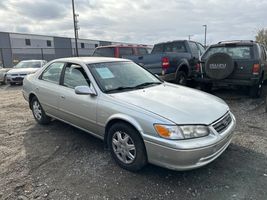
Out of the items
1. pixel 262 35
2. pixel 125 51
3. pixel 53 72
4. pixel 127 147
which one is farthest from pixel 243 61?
pixel 262 35

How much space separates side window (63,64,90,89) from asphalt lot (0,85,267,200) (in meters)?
1.07

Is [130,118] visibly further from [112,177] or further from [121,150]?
[112,177]

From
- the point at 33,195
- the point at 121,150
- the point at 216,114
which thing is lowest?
the point at 33,195

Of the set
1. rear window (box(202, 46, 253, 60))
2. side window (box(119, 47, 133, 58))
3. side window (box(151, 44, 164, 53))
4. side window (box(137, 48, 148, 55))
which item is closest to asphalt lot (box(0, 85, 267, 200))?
rear window (box(202, 46, 253, 60))

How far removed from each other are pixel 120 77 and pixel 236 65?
4.17m

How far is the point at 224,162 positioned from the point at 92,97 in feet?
7.11

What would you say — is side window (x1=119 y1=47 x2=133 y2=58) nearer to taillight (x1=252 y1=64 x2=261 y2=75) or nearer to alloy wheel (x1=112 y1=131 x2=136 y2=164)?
taillight (x1=252 y1=64 x2=261 y2=75)

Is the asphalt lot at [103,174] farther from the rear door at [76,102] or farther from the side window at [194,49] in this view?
the side window at [194,49]

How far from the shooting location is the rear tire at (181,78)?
24.4 ft

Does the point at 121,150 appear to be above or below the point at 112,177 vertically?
above

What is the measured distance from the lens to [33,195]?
2.71 metres

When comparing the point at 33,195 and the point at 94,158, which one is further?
the point at 94,158

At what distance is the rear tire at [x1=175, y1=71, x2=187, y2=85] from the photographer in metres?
7.44

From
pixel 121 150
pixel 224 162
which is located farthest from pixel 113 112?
pixel 224 162
